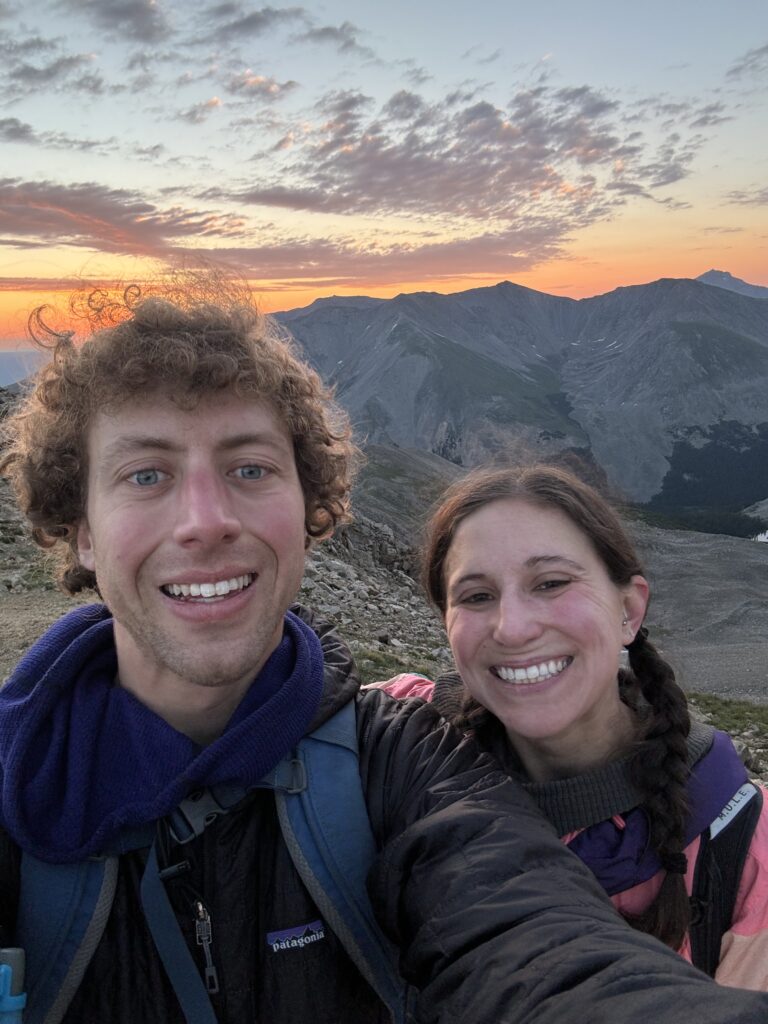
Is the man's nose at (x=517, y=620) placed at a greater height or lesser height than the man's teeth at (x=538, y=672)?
greater

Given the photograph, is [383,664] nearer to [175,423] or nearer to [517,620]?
[517,620]

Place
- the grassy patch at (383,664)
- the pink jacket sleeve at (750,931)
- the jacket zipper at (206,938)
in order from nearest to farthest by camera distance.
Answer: the jacket zipper at (206,938) → the pink jacket sleeve at (750,931) → the grassy patch at (383,664)

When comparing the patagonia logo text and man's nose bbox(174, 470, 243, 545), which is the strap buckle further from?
man's nose bbox(174, 470, 243, 545)

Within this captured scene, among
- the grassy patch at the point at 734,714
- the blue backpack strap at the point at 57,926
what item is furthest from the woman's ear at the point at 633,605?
the grassy patch at the point at 734,714

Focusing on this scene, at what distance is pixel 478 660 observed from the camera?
3592mm

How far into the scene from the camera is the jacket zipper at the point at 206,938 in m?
2.58

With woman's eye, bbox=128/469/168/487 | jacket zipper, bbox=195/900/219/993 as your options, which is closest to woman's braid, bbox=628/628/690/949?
jacket zipper, bbox=195/900/219/993

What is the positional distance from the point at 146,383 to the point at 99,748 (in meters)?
1.52

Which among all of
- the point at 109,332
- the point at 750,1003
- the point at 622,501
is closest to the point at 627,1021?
the point at 750,1003

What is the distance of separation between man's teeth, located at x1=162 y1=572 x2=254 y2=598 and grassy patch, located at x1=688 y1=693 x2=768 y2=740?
2022 centimetres

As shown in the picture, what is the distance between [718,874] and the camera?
296cm

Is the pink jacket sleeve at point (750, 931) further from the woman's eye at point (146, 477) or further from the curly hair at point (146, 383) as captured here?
the woman's eye at point (146, 477)

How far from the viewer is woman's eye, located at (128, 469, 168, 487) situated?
10.1ft

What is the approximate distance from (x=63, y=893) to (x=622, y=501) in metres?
4.05
